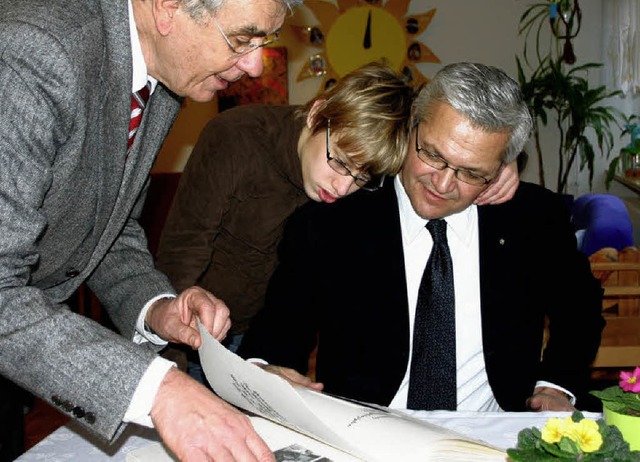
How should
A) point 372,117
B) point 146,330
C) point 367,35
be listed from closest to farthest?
1. point 146,330
2. point 372,117
3. point 367,35

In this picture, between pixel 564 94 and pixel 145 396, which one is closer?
pixel 145 396

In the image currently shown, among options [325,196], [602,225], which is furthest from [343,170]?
[602,225]

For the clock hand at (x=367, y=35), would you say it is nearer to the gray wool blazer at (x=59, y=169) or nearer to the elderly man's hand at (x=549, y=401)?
the elderly man's hand at (x=549, y=401)

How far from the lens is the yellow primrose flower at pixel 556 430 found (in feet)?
3.51

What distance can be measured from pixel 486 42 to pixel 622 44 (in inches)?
45.6

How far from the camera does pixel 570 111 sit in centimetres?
655

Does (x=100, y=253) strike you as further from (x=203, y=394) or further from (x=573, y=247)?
(x=573, y=247)

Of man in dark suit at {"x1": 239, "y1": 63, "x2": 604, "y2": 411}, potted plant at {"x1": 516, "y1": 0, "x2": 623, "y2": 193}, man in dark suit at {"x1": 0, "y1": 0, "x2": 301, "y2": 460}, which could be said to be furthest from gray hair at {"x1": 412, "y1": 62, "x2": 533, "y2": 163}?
potted plant at {"x1": 516, "y1": 0, "x2": 623, "y2": 193}

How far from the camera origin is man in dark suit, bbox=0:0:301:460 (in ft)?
3.81

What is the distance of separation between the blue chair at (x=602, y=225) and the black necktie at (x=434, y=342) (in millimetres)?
2122

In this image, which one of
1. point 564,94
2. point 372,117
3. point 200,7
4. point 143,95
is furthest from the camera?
point 564,94

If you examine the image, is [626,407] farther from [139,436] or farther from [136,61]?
[136,61]

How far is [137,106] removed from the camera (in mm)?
1625

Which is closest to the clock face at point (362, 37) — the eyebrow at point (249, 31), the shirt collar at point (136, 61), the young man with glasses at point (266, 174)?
the young man with glasses at point (266, 174)
